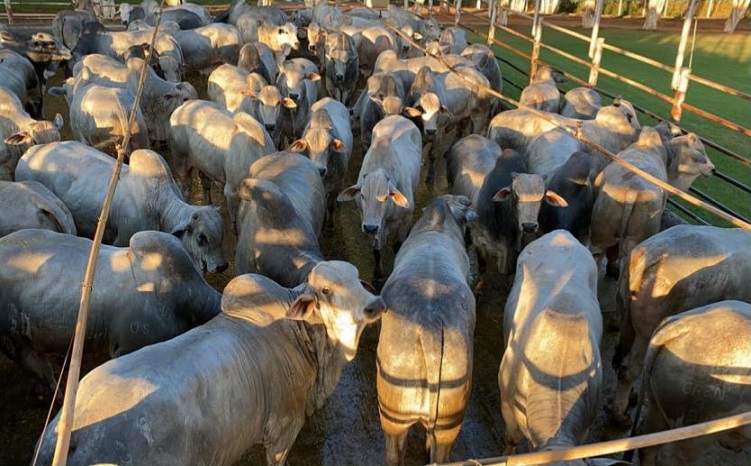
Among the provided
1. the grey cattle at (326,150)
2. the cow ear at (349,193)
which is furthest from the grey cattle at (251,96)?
the cow ear at (349,193)

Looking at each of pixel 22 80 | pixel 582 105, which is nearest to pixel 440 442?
pixel 582 105

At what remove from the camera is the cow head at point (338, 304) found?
3984 mm

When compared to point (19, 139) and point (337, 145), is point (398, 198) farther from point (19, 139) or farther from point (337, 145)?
point (19, 139)

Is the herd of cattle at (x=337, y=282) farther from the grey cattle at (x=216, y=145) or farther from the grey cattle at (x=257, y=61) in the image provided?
the grey cattle at (x=257, y=61)

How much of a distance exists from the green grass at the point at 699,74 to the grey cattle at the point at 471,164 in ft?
10.8

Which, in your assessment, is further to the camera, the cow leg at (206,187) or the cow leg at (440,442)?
the cow leg at (206,187)

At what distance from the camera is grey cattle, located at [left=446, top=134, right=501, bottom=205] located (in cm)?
763

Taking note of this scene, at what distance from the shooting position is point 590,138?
8422mm

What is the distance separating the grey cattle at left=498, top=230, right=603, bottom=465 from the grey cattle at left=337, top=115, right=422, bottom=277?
83.7 inches

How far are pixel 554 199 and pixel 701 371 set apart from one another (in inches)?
109

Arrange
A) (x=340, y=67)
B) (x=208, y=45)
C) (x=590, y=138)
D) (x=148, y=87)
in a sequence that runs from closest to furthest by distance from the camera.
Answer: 1. (x=590, y=138)
2. (x=148, y=87)
3. (x=340, y=67)
4. (x=208, y=45)

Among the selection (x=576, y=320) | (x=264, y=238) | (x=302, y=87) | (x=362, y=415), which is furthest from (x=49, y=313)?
(x=302, y=87)

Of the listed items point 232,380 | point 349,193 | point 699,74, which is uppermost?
point 232,380

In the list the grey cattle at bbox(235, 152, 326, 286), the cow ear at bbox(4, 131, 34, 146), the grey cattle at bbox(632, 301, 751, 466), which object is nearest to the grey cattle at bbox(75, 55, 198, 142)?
the cow ear at bbox(4, 131, 34, 146)
